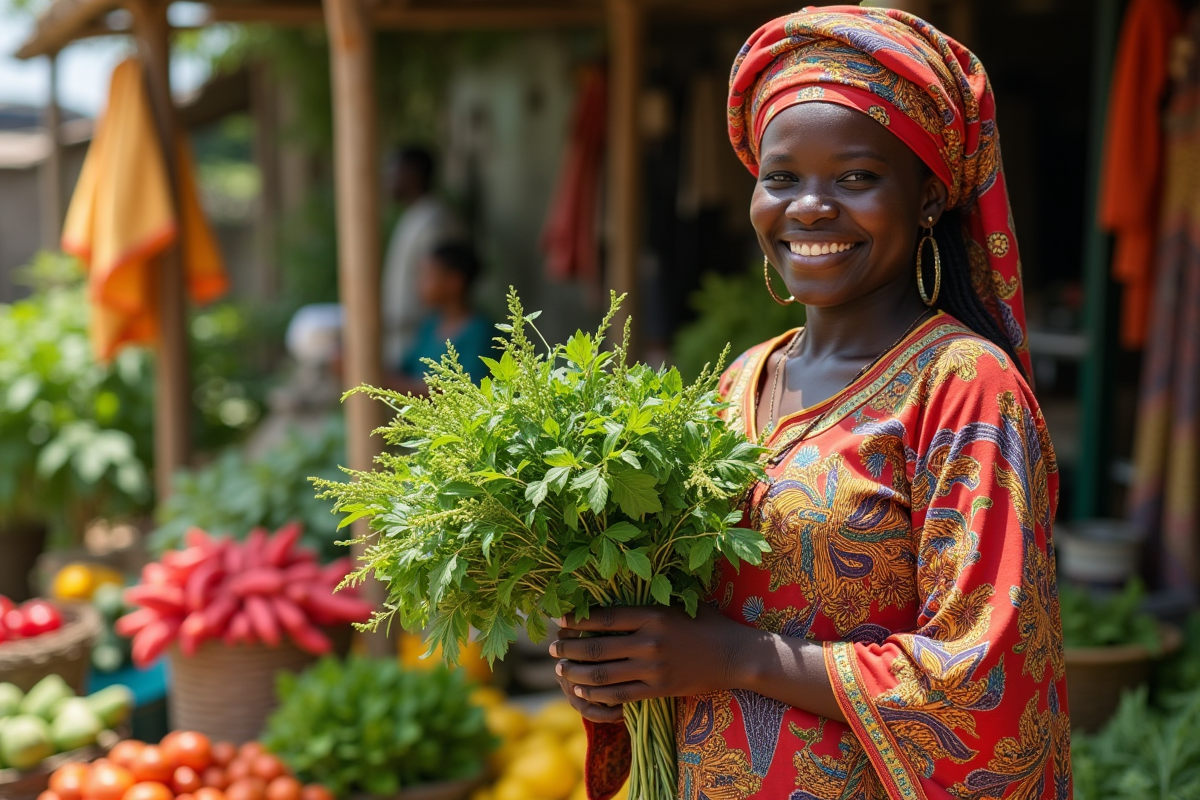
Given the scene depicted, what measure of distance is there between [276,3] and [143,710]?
3558 millimetres

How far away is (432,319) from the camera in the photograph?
5855 mm

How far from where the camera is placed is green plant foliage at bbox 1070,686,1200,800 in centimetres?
241

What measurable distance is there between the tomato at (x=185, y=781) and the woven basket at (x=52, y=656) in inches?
31.1

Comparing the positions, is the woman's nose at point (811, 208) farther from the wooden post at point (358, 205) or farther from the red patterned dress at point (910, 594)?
the wooden post at point (358, 205)

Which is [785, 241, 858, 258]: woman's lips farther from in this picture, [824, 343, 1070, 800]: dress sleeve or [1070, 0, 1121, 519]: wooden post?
[1070, 0, 1121, 519]: wooden post

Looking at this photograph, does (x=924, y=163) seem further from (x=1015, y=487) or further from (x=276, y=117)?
(x=276, y=117)

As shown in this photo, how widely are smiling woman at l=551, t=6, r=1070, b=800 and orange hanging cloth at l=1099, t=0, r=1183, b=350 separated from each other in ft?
10.1

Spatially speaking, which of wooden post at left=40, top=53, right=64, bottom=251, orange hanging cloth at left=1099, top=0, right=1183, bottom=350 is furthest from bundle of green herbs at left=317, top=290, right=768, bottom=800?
wooden post at left=40, top=53, right=64, bottom=251

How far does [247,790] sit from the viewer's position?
2941 mm

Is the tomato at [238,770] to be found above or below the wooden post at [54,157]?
below

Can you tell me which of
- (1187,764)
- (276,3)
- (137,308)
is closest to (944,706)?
(1187,764)

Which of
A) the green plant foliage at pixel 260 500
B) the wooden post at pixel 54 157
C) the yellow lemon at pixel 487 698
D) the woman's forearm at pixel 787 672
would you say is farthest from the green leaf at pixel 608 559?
the wooden post at pixel 54 157

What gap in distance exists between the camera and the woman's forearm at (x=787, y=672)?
144 centimetres

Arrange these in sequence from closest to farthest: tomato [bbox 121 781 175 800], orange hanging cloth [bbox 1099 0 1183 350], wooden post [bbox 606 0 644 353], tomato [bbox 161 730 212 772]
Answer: tomato [bbox 121 781 175 800] → tomato [bbox 161 730 212 772] → orange hanging cloth [bbox 1099 0 1183 350] → wooden post [bbox 606 0 644 353]
